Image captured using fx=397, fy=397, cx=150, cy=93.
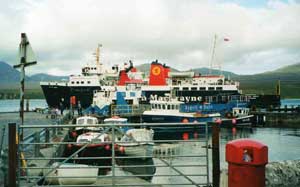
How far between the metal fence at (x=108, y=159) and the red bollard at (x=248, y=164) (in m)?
2.59

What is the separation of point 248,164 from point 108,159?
19725 millimetres

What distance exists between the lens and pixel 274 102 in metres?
86.2

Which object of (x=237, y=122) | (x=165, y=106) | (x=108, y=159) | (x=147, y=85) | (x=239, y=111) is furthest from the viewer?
(x=147, y=85)

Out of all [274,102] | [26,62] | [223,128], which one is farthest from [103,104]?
[26,62]

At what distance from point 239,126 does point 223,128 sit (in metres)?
2.62

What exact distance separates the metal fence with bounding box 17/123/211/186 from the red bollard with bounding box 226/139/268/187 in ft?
8.51

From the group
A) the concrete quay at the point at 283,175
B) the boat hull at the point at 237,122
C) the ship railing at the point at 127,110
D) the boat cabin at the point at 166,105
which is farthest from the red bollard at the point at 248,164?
the boat hull at the point at 237,122

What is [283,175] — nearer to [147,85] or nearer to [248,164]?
[248,164]

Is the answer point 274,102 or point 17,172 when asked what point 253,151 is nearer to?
point 17,172

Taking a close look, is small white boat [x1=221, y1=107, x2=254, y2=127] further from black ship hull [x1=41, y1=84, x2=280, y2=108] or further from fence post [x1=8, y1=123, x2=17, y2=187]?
fence post [x1=8, y1=123, x2=17, y2=187]

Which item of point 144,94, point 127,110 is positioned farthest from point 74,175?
point 144,94

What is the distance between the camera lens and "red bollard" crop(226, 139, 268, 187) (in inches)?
189

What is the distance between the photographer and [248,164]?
4.80 metres

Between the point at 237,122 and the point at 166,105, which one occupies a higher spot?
the point at 166,105
